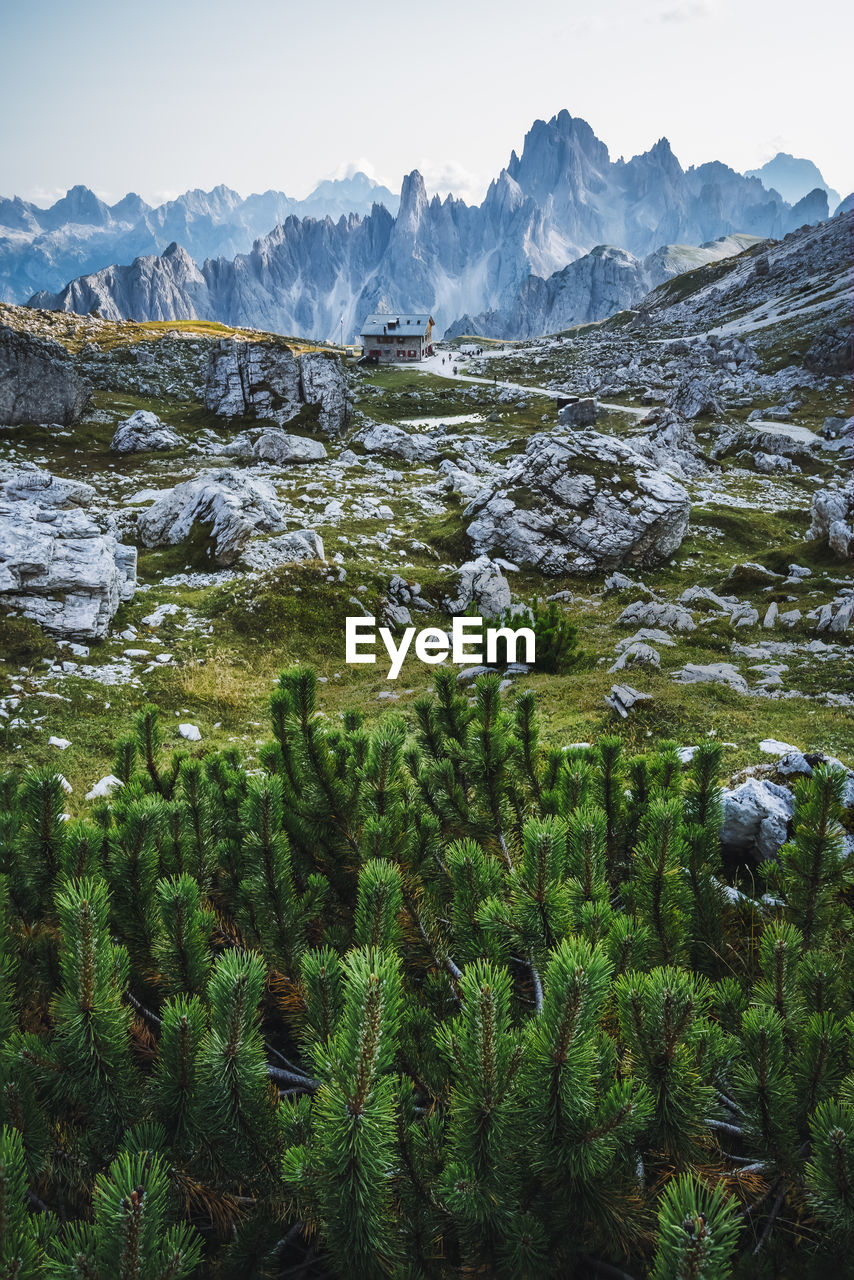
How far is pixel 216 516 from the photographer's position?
28.9 metres

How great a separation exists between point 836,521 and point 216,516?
98.7 ft

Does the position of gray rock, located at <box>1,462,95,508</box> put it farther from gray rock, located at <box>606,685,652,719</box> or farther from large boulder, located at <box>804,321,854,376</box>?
large boulder, located at <box>804,321,854,376</box>

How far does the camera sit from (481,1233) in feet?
7.27

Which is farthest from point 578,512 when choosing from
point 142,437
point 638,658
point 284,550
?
point 142,437

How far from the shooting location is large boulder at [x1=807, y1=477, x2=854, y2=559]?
29812 mm

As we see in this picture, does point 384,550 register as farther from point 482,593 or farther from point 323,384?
point 323,384

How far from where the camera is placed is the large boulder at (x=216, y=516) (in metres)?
27.8

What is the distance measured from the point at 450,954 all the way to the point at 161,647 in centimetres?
1927

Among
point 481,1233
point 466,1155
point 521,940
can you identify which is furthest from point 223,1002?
point 521,940

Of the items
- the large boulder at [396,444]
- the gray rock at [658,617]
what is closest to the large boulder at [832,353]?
the large boulder at [396,444]

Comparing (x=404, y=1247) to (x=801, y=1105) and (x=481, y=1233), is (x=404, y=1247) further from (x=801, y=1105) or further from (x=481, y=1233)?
(x=801, y=1105)

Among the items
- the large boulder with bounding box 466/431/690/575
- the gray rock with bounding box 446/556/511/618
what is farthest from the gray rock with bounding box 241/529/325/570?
the large boulder with bounding box 466/431/690/575

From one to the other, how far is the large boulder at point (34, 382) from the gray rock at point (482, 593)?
41.9 meters

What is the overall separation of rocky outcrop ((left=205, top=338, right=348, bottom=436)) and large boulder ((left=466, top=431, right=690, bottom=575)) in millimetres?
28042
